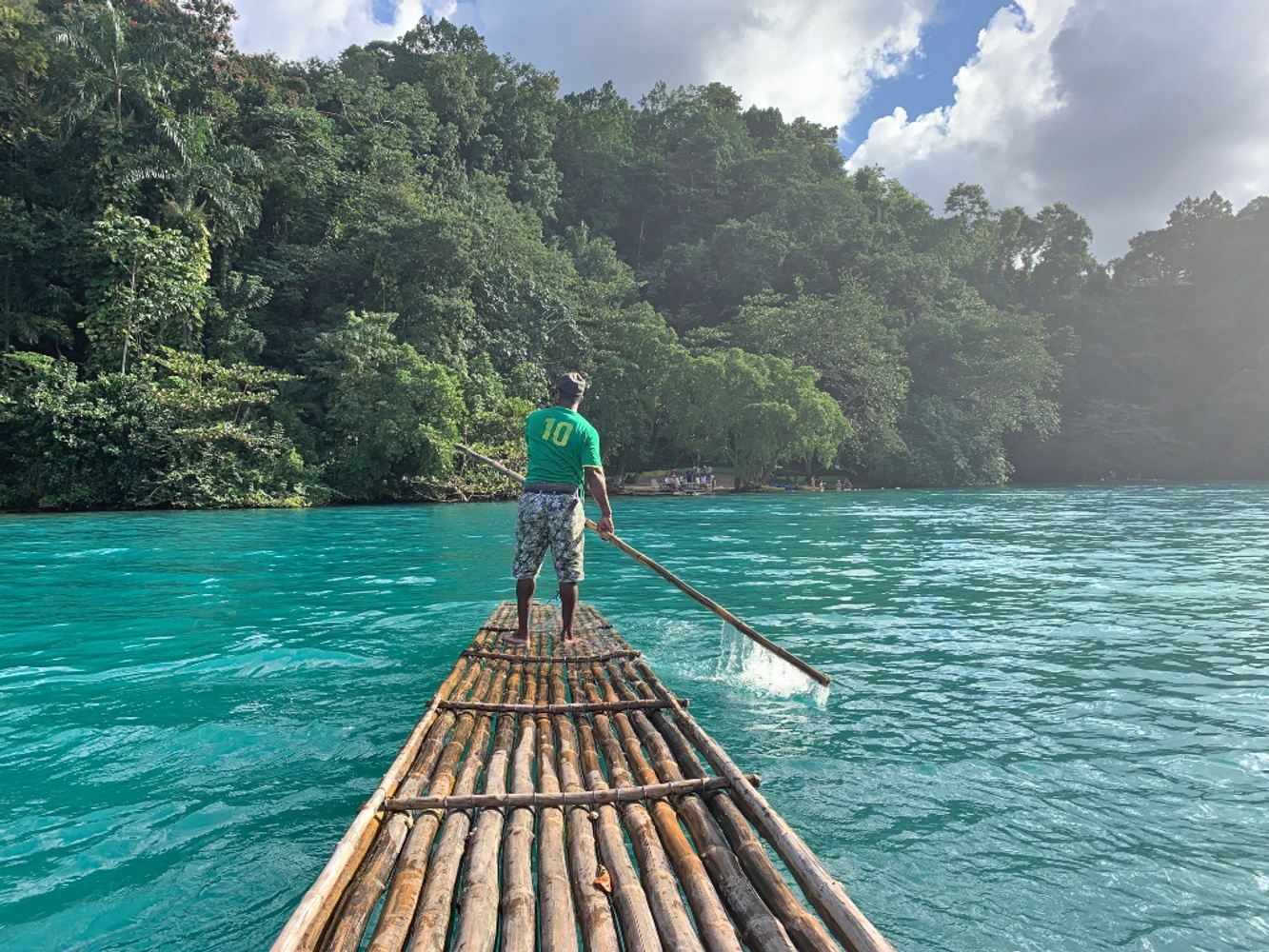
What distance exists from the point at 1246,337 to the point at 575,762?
2727 inches

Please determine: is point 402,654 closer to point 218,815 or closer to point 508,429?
point 218,815

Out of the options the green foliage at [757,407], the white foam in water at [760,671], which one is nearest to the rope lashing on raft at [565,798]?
the white foam in water at [760,671]

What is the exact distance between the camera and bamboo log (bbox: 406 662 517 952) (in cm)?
217

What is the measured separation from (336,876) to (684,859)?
112 centimetres

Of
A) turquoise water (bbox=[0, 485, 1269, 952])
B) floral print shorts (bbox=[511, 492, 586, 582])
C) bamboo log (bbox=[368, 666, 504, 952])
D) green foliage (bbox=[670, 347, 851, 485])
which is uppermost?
green foliage (bbox=[670, 347, 851, 485])

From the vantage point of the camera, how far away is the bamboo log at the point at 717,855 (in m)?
2.18

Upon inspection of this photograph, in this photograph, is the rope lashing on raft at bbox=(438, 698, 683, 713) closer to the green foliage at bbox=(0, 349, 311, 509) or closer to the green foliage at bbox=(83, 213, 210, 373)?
the green foliage at bbox=(0, 349, 311, 509)

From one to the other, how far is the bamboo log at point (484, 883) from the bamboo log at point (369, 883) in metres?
0.26

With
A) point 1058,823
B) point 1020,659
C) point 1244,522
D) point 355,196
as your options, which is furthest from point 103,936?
point 355,196

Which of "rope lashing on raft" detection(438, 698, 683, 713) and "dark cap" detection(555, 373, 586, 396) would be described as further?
"dark cap" detection(555, 373, 586, 396)

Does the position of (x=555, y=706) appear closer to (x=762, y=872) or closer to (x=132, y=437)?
(x=762, y=872)

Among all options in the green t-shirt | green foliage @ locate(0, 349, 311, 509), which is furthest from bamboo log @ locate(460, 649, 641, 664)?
green foliage @ locate(0, 349, 311, 509)

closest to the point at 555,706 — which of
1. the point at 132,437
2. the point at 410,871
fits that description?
the point at 410,871

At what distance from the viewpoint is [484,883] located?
246 cm
